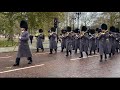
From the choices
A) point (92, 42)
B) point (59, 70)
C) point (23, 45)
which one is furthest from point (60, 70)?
point (92, 42)

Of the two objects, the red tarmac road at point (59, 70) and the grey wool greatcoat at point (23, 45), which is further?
the grey wool greatcoat at point (23, 45)

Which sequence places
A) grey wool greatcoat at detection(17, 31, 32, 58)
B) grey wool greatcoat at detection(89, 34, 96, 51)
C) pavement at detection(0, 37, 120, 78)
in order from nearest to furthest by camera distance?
1. pavement at detection(0, 37, 120, 78)
2. grey wool greatcoat at detection(17, 31, 32, 58)
3. grey wool greatcoat at detection(89, 34, 96, 51)

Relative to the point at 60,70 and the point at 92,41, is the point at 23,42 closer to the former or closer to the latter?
the point at 60,70

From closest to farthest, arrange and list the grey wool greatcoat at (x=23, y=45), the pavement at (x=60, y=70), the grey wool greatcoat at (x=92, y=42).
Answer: the pavement at (x=60, y=70), the grey wool greatcoat at (x=23, y=45), the grey wool greatcoat at (x=92, y=42)

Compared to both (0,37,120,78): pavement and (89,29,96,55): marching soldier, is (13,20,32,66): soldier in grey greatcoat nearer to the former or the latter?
(0,37,120,78): pavement

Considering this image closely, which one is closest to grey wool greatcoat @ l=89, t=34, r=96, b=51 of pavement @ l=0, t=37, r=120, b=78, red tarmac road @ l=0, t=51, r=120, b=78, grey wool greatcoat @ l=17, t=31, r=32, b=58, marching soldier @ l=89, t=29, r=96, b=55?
marching soldier @ l=89, t=29, r=96, b=55

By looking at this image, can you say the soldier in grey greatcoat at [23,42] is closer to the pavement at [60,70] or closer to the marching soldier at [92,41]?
the pavement at [60,70]

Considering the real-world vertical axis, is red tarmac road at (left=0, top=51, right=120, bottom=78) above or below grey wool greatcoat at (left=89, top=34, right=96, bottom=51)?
below

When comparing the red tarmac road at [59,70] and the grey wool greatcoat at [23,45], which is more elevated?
the grey wool greatcoat at [23,45]

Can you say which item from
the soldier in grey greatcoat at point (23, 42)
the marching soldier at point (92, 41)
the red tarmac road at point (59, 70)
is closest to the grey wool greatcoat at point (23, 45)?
the soldier in grey greatcoat at point (23, 42)

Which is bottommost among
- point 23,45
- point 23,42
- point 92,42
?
point 92,42
